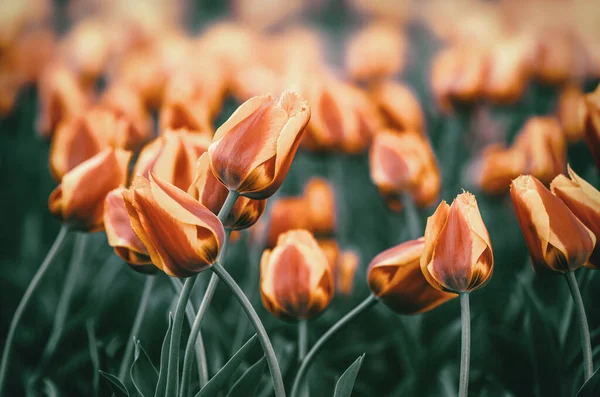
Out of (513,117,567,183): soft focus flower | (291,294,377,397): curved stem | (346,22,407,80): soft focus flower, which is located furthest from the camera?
(346,22,407,80): soft focus flower

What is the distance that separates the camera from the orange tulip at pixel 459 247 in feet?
1.44

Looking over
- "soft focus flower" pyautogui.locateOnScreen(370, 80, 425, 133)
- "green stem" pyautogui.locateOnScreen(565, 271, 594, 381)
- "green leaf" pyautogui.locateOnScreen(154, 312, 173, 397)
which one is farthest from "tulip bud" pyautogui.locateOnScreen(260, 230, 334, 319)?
"soft focus flower" pyautogui.locateOnScreen(370, 80, 425, 133)

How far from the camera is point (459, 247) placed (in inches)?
17.5

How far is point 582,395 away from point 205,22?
10.6 feet

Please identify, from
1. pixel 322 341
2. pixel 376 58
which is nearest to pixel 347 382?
pixel 322 341

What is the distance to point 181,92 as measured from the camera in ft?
3.18

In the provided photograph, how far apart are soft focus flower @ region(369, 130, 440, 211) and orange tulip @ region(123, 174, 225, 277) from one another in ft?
1.39

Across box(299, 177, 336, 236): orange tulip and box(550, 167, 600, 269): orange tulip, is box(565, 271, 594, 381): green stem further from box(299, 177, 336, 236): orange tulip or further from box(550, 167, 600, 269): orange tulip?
box(299, 177, 336, 236): orange tulip

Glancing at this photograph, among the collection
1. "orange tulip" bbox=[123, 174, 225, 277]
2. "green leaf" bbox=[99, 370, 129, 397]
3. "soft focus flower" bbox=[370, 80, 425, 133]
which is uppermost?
"orange tulip" bbox=[123, 174, 225, 277]

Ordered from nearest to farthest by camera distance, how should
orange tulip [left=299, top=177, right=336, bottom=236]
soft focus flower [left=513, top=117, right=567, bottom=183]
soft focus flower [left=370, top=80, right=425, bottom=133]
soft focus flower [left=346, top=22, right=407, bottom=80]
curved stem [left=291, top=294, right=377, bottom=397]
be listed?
curved stem [left=291, top=294, right=377, bottom=397]
soft focus flower [left=513, top=117, right=567, bottom=183]
orange tulip [left=299, top=177, right=336, bottom=236]
soft focus flower [left=370, top=80, right=425, bottom=133]
soft focus flower [left=346, top=22, right=407, bottom=80]

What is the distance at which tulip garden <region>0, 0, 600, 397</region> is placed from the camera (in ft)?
1.50

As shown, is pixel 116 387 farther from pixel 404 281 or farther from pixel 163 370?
pixel 404 281

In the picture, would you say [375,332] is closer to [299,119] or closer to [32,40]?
[299,119]

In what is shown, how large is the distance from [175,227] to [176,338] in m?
0.09
